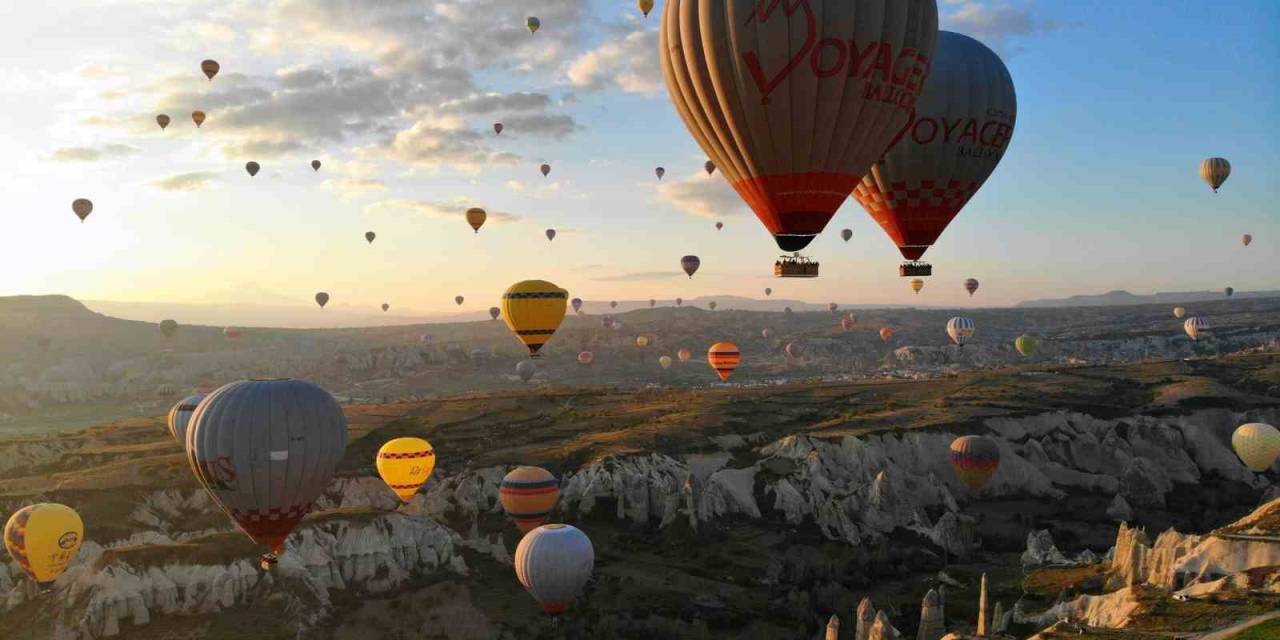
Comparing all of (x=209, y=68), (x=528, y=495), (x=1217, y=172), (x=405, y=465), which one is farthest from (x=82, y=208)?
(x=1217, y=172)

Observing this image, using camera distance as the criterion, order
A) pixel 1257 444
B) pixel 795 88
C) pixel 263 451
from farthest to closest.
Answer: pixel 1257 444
pixel 263 451
pixel 795 88

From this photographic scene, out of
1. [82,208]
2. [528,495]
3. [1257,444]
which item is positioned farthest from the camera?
[82,208]

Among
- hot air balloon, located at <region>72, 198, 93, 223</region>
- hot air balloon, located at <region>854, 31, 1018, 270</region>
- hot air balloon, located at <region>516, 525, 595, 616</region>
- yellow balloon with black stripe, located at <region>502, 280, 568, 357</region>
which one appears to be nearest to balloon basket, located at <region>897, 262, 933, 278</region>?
hot air balloon, located at <region>854, 31, 1018, 270</region>

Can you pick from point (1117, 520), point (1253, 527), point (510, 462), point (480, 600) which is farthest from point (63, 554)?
point (1117, 520)

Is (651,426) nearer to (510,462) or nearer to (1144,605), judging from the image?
(510,462)

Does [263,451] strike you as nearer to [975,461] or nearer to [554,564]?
[554,564]

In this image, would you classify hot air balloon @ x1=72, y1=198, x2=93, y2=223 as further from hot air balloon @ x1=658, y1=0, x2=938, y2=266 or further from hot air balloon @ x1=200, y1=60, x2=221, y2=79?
hot air balloon @ x1=658, y1=0, x2=938, y2=266

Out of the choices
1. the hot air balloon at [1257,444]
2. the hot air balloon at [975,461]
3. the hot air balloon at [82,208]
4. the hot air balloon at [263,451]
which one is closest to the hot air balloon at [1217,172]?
the hot air balloon at [1257,444]
